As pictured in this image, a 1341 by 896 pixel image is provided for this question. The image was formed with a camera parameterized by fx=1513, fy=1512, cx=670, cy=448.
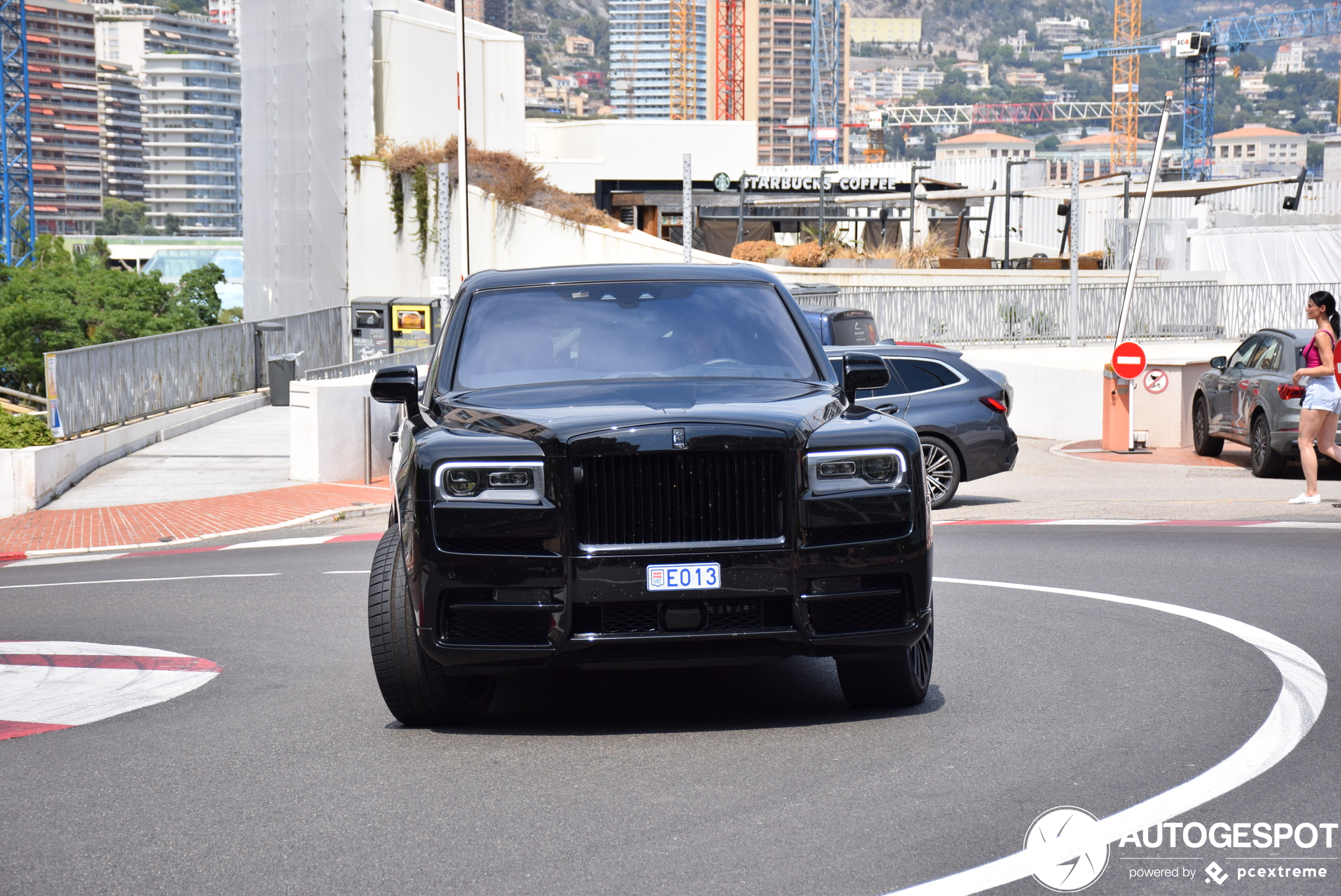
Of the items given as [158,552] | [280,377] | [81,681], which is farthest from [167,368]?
[81,681]

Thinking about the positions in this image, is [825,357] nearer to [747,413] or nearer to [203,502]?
[747,413]

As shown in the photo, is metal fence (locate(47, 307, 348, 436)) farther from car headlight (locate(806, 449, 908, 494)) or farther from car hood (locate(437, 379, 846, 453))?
car headlight (locate(806, 449, 908, 494))

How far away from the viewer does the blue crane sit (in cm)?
13812

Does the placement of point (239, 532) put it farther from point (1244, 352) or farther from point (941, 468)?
point (1244, 352)

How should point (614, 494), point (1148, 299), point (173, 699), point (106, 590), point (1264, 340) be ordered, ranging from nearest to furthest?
1. point (614, 494)
2. point (173, 699)
3. point (106, 590)
4. point (1264, 340)
5. point (1148, 299)

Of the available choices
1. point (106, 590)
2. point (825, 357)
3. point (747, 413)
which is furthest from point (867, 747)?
point (106, 590)

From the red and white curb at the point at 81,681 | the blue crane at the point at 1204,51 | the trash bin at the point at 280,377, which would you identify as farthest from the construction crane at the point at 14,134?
the red and white curb at the point at 81,681

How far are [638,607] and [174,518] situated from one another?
12.3 m

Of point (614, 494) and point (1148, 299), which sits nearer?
point (614, 494)

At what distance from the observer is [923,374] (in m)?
15.0

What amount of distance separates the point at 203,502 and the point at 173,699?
36.8 ft

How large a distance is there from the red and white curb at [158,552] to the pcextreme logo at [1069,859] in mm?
9997

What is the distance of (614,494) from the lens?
5406mm

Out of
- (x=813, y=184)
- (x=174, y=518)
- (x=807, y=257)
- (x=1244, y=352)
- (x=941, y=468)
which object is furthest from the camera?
(x=813, y=184)
